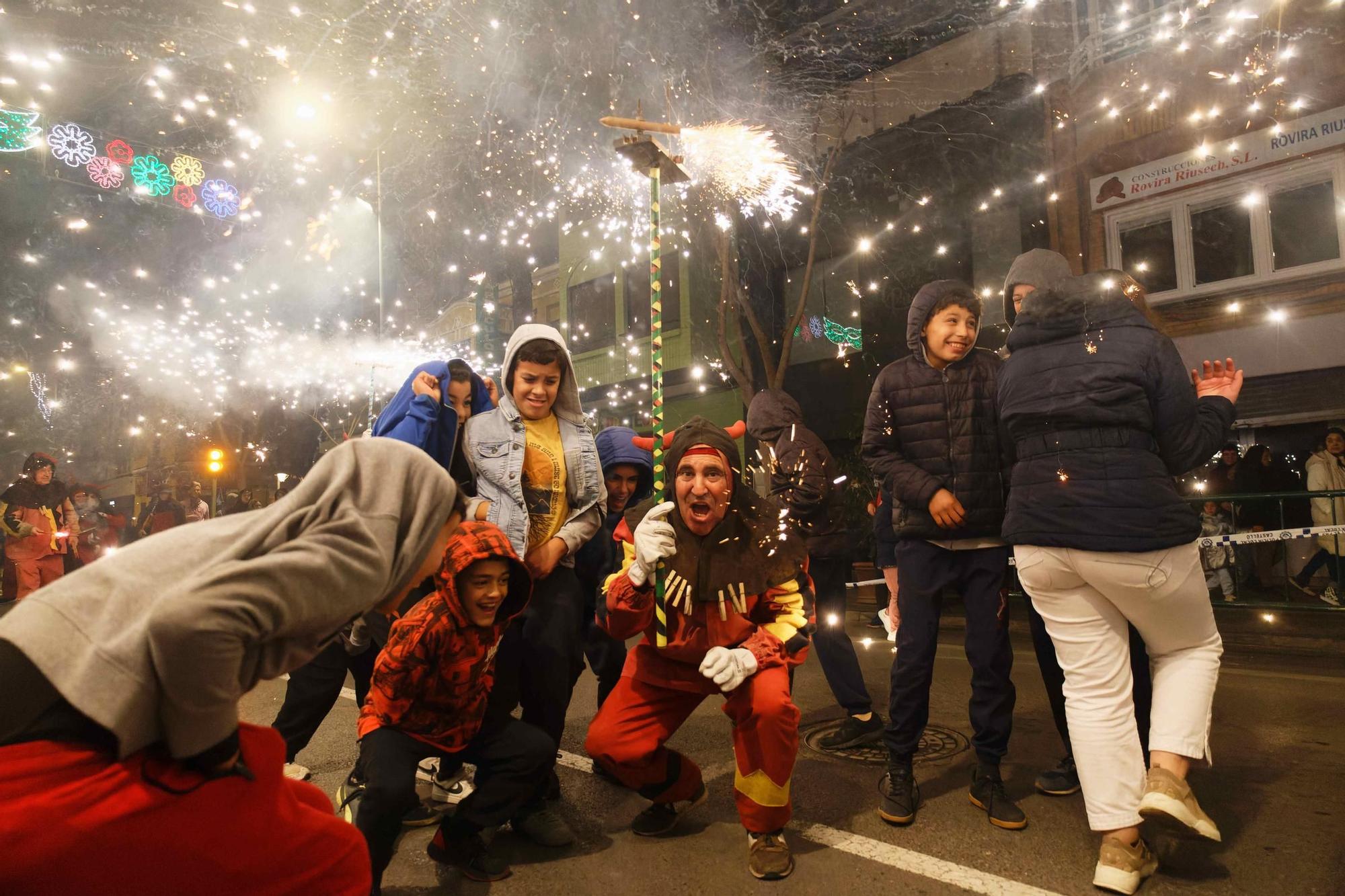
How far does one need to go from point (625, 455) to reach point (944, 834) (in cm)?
265

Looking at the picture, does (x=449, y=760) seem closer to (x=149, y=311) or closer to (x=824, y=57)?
(x=824, y=57)

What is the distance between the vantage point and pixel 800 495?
191 inches

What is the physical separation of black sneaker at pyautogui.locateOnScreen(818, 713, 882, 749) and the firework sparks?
18.8ft

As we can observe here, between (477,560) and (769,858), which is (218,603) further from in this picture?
(769,858)

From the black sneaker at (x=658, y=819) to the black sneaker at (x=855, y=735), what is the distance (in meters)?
1.20

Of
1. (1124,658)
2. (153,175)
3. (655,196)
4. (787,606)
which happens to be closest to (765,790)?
(787,606)

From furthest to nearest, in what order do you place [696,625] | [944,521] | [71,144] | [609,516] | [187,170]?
[187,170]
[71,144]
[609,516]
[944,521]
[696,625]

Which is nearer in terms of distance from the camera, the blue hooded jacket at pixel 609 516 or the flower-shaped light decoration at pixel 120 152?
the blue hooded jacket at pixel 609 516

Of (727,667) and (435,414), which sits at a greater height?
(435,414)

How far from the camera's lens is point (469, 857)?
9.59 feet

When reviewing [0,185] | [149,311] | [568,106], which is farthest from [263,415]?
[568,106]

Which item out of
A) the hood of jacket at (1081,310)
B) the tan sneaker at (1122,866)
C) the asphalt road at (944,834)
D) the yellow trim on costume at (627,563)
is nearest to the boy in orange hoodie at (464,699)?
the asphalt road at (944,834)

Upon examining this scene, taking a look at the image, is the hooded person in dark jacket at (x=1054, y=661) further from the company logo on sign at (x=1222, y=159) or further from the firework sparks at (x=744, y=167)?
the company logo on sign at (x=1222, y=159)

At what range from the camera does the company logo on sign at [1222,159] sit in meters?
10.3
